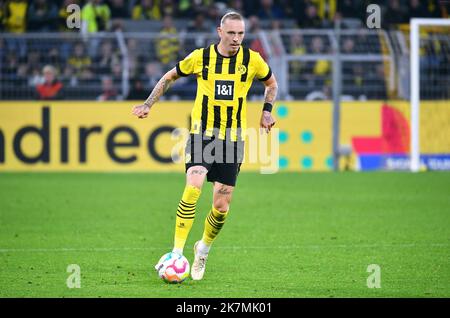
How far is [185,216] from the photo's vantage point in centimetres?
891

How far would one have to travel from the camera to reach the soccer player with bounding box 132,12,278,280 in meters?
9.06

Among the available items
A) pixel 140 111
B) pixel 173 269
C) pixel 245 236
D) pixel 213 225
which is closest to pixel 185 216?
pixel 213 225

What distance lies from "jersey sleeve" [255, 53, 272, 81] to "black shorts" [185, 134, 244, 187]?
0.68 m

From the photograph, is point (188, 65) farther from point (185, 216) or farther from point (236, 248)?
point (236, 248)

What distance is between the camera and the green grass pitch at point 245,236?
8562 millimetres

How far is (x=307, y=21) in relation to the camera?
2431 cm

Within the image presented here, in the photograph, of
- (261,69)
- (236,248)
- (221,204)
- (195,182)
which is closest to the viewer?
(195,182)

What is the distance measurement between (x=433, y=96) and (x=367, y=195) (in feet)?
19.0

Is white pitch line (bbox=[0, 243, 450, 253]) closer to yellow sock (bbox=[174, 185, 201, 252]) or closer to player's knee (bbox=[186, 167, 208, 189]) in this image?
yellow sock (bbox=[174, 185, 201, 252])

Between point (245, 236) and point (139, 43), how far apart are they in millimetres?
10878

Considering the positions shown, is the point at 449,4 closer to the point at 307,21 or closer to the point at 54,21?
the point at 307,21

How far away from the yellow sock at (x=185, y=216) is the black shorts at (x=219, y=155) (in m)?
0.26

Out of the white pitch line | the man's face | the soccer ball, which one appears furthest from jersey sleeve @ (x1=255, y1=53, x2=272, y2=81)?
the white pitch line

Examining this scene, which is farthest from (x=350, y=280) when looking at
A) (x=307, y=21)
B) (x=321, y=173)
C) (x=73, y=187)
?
(x=307, y=21)
